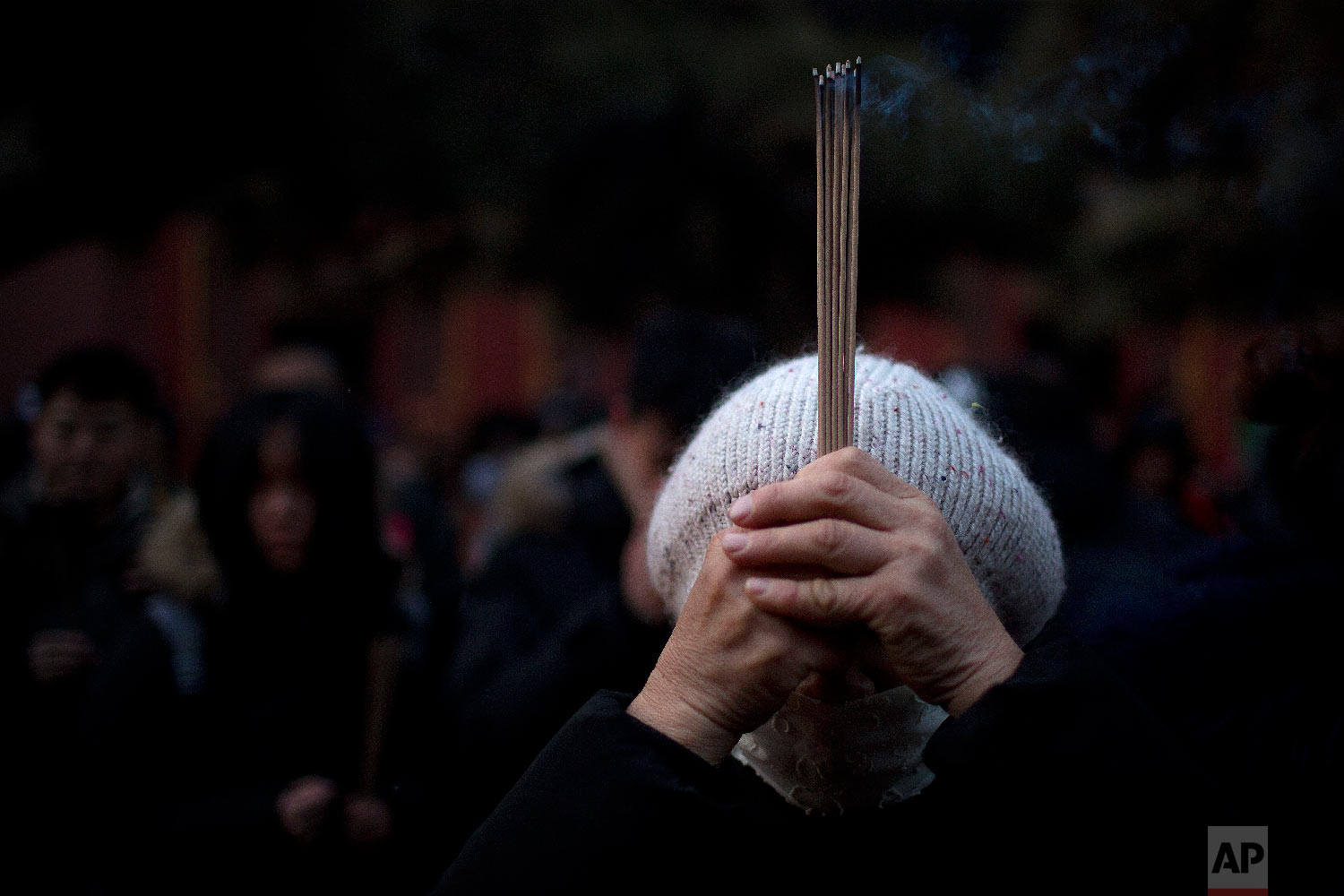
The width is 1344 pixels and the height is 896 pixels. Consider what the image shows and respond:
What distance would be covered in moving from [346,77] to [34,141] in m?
1.98

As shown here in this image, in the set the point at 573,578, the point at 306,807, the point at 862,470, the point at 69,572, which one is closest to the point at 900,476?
the point at 862,470

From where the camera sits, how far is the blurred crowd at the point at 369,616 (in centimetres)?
135

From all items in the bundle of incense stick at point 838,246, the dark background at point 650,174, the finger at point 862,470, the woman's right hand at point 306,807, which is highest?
the dark background at point 650,174

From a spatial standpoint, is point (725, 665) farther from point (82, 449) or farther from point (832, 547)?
point (82, 449)

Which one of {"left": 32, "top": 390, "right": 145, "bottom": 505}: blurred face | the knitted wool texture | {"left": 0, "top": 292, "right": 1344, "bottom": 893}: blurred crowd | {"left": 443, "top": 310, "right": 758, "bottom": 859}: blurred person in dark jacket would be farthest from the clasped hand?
{"left": 32, "top": 390, "right": 145, "bottom": 505}: blurred face

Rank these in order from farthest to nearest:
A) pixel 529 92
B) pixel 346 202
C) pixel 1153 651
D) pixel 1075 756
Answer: pixel 529 92
pixel 346 202
pixel 1153 651
pixel 1075 756

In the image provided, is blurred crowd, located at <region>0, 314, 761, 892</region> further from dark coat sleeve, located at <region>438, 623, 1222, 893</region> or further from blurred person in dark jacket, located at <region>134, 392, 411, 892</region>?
dark coat sleeve, located at <region>438, 623, 1222, 893</region>

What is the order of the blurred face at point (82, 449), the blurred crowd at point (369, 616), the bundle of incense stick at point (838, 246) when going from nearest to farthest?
the bundle of incense stick at point (838, 246) → the blurred crowd at point (369, 616) → the blurred face at point (82, 449)

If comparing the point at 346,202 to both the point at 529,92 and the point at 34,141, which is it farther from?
the point at 34,141

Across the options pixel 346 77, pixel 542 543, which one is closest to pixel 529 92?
pixel 346 77

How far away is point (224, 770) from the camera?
6.84ft

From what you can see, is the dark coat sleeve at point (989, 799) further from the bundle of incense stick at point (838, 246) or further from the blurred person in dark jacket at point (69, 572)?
the blurred person in dark jacket at point (69, 572)
